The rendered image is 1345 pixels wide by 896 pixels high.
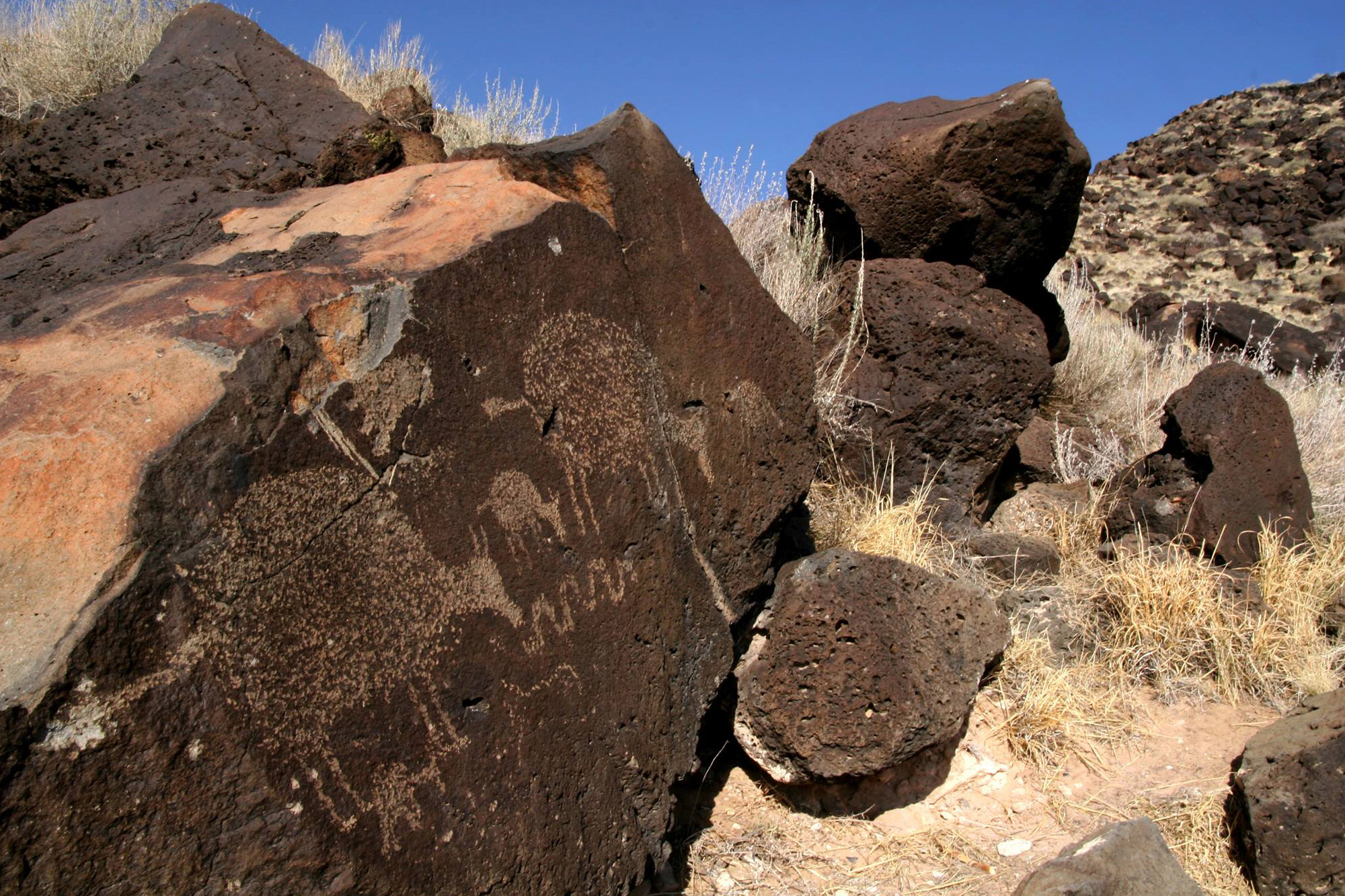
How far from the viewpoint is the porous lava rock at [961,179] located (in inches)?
173

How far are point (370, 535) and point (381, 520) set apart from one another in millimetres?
36

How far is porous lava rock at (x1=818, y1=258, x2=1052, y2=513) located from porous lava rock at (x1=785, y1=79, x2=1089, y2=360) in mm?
201

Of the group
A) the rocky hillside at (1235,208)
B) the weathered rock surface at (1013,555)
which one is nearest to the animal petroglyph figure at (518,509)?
the weathered rock surface at (1013,555)

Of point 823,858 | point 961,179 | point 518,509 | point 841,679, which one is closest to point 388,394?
point 518,509

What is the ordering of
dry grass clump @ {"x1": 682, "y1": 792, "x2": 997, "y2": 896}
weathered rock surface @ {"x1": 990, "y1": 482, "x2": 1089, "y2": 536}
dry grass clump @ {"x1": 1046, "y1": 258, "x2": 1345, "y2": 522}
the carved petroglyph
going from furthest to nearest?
dry grass clump @ {"x1": 1046, "y1": 258, "x2": 1345, "y2": 522}, weathered rock surface @ {"x1": 990, "y1": 482, "x2": 1089, "y2": 536}, dry grass clump @ {"x1": 682, "y1": 792, "x2": 997, "y2": 896}, the carved petroglyph

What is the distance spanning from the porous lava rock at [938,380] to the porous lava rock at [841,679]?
142cm

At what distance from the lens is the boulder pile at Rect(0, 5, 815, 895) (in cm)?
149

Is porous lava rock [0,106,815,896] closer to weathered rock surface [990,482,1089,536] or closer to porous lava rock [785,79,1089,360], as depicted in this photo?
porous lava rock [785,79,1089,360]

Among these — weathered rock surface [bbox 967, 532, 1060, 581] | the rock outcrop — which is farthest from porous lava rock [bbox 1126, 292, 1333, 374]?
the rock outcrop

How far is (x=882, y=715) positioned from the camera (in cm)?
283

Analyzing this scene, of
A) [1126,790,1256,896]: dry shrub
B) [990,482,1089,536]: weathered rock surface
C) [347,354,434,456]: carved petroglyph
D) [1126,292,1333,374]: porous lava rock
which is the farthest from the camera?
[1126,292,1333,374]: porous lava rock

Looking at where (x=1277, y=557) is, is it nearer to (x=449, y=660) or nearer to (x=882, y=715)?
(x=882, y=715)

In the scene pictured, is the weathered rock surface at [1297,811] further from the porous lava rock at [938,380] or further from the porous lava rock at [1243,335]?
the porous lava rock at [1243,335]

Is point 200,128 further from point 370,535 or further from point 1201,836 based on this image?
point 1201,836
